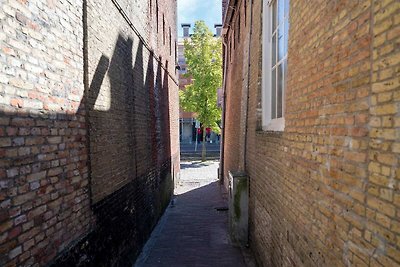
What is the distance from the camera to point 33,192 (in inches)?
108

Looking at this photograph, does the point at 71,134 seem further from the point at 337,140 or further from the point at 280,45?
the point at 280,45

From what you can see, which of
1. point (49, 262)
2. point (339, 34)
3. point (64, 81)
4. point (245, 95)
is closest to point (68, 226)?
point (49, 262)

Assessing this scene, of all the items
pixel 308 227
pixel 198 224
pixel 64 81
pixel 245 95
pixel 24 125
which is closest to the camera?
pixel 24 125

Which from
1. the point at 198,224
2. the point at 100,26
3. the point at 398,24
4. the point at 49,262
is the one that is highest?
the point at 100,26

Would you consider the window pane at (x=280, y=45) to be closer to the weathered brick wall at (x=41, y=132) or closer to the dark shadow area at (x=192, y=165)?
the weathered brick wall at (x=41, y=132)

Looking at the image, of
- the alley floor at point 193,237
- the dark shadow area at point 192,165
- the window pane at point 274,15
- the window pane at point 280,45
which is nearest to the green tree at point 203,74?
the dark shadow area at point 192,165

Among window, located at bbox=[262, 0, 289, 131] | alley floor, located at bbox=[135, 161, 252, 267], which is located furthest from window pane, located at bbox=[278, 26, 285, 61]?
alley floor, located at bbox=[135, 161, 252, 267]

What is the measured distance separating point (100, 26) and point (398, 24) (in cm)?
385

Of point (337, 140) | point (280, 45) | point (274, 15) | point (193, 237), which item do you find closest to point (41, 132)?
point (337, 140)

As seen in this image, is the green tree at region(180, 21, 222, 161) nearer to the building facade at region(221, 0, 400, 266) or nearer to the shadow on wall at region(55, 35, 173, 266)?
the shadow on wall at region(55, 35, 173, 266)

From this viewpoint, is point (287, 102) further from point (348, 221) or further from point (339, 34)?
point (348, 221)

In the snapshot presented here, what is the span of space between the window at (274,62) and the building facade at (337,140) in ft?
0.18

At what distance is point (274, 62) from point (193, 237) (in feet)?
14.8

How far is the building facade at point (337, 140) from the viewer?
1.70 metres
